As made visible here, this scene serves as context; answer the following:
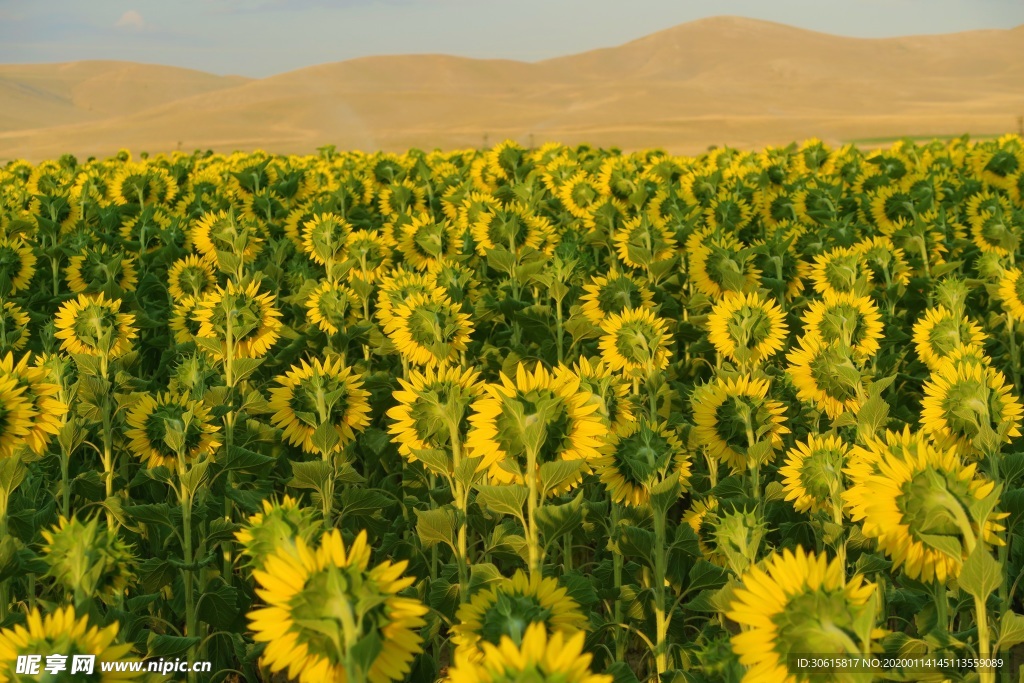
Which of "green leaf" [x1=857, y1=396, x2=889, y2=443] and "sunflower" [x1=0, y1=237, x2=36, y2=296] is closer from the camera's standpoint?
"green leaf" [x1=857, y1=396, x2=889, y2=443]

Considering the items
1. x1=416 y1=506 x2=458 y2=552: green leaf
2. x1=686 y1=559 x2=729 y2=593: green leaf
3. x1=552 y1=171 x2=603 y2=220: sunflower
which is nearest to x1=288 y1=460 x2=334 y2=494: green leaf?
x1=416 y1=506 x2=458 y2=552: green leaf

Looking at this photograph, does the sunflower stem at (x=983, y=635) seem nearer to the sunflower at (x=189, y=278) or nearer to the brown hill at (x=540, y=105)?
the sunflower at (x=189, y=278)

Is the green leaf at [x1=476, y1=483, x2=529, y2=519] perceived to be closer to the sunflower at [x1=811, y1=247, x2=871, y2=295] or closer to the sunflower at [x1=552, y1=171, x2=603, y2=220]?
the sunflower at [x1=811, y1=247, x2=871, y2=295]

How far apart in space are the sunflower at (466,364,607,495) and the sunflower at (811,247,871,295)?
11.9ft

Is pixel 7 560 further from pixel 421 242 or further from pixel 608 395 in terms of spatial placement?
pixel 421 242

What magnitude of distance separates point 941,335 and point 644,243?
3.00 meters

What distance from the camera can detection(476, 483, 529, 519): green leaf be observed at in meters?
2.78

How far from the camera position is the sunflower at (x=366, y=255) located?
276 inches

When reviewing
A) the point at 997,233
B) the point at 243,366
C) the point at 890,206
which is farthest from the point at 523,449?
the point at 890,206

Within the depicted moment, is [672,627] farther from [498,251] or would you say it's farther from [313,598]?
[498,251]

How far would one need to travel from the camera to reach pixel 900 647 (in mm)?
2377

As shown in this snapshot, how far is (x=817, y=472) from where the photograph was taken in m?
3.55

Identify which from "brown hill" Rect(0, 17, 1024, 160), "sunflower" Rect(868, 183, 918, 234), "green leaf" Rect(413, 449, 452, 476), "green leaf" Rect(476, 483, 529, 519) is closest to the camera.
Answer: "green leaf" Rect(476, 483, 529, 519)

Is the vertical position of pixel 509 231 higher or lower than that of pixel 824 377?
higher
